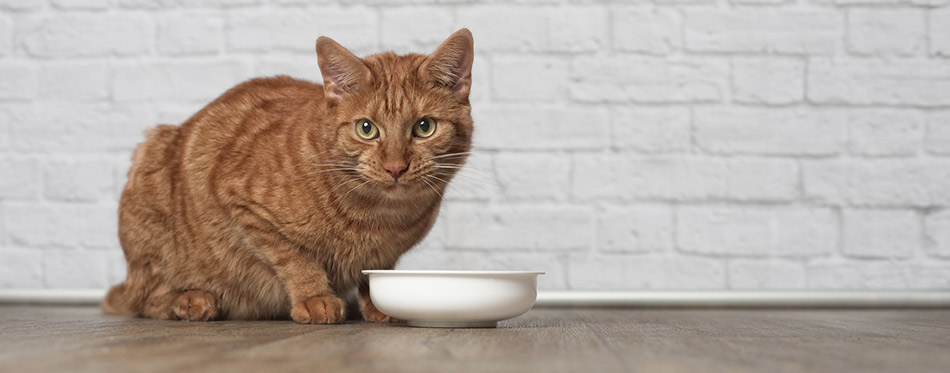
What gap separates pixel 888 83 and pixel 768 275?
56cm

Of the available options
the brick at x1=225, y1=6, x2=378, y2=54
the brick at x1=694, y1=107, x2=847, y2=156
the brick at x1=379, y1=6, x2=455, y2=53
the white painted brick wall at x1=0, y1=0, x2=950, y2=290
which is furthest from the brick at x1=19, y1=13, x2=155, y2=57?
the brick at x1=694, y1=107, x2=847, y2=156

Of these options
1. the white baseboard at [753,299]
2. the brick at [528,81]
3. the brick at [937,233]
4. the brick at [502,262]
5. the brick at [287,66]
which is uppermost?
the brick at [287,66]

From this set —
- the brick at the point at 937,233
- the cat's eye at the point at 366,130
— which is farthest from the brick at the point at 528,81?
the brick at the point at 937,233

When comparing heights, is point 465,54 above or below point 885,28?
below

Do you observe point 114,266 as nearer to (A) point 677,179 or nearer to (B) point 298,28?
(B) point 298,28

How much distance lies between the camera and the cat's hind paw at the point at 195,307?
1586 millimetres

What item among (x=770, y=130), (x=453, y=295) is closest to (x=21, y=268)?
(x=453, y=295)

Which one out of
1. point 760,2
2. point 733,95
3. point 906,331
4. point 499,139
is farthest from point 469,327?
point 760,2

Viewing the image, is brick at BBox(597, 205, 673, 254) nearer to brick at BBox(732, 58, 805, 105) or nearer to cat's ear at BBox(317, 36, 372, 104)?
brick at BBox(732, 58, 805, 105)

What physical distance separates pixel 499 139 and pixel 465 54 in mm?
620

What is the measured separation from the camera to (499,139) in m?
2.11

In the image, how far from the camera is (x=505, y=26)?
2148 millimetres

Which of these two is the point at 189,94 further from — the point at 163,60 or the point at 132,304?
the point at 132,304

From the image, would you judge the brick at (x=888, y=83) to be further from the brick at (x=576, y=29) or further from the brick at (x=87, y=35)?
the brick at (x=87, y=35)
